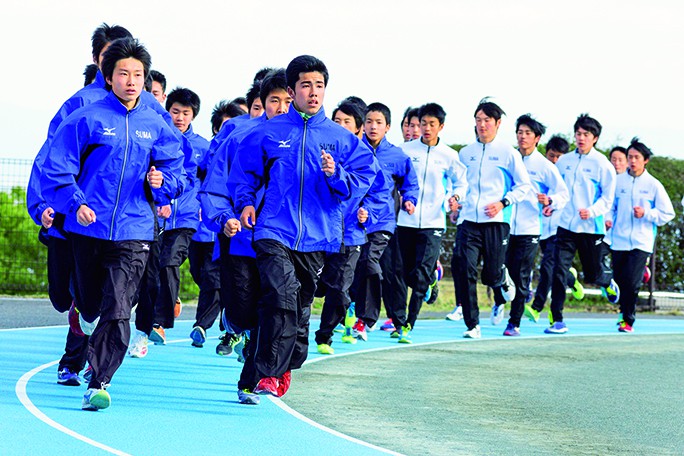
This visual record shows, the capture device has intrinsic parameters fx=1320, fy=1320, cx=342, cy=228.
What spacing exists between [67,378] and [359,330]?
5.75 meters

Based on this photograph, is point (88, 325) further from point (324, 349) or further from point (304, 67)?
point (324, 349)

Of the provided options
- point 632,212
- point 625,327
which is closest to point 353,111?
point 632,212

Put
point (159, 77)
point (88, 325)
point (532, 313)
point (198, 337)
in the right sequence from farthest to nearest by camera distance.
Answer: point (532, 313), point (198, 337), point (159, 77), point (88, 325)

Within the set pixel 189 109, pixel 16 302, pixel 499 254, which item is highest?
pixel 189 109

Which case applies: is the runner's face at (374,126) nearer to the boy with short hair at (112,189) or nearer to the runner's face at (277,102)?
the runner's face at (277,102)

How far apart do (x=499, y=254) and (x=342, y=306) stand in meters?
3.81

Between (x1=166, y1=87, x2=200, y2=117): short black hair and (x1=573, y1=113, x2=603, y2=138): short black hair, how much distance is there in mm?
6709

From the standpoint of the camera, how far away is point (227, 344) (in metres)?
12.7

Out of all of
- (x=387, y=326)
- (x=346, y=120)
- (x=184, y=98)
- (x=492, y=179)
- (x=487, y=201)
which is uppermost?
(x=184, y=98)

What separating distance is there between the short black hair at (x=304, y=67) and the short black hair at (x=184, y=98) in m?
4.12

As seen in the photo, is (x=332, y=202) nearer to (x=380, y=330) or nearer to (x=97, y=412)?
(x=97, y=412)

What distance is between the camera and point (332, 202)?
9.12 m

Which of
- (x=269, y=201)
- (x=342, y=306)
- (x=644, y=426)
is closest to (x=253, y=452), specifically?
(x=269, y=201)

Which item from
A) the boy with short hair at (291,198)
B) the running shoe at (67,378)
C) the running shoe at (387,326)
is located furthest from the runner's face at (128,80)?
the running shoe at (387,326)
